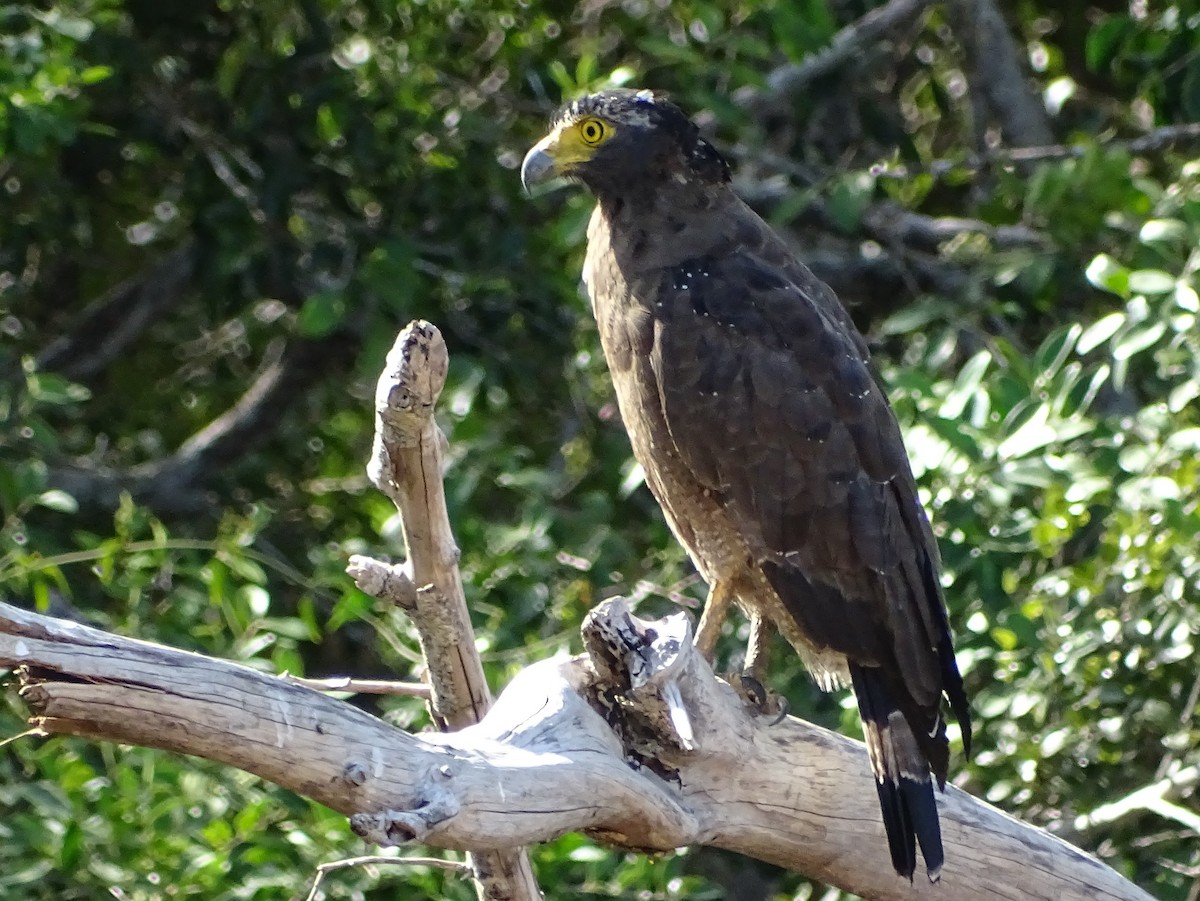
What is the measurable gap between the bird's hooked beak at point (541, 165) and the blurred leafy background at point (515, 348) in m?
0.52

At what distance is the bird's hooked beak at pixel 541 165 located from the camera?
148 inches

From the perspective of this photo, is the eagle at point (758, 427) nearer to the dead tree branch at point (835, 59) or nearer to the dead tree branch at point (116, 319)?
the dead tree branch at point (835, 59)

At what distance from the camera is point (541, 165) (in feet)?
12.3

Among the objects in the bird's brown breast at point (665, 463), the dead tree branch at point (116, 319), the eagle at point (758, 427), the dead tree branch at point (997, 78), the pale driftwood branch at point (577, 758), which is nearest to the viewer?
the pale driftwood branch at point (577, 758)

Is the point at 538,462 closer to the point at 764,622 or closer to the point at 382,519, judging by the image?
the point at 382,519

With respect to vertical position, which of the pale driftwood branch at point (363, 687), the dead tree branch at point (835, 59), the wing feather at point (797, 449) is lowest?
the pale driftwood branch at point (363, 687)

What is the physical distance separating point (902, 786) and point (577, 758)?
2.44ft

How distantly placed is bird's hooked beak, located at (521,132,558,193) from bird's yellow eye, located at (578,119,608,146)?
0.23 feet

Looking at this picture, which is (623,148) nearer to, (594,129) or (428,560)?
(594,129)

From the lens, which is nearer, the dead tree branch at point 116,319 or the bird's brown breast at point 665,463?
the bird's brown breast at point 665,463

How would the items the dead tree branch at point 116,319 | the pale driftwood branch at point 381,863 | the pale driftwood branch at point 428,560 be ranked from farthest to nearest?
the dead tree branch at point 116,319, the pale driftwood branch at point 381,863, the pale driftwood branch at point 428,560

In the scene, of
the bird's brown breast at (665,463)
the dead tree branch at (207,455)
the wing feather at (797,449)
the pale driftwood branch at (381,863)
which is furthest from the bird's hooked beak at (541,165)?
the dead tree branch at (207,455)

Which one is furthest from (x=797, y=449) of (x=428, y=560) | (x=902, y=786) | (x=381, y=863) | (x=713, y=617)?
(x=381, y=863)

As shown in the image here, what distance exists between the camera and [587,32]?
5.22 m
